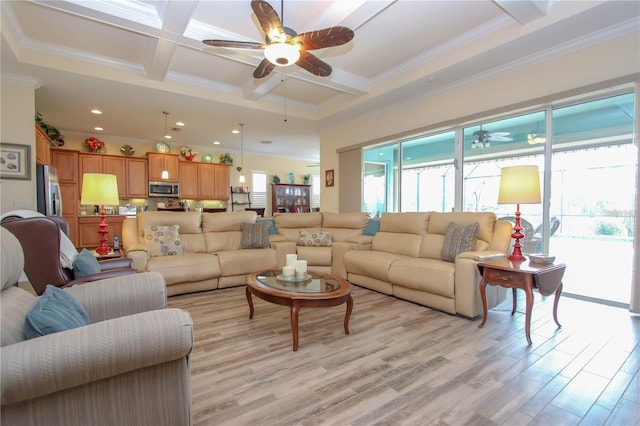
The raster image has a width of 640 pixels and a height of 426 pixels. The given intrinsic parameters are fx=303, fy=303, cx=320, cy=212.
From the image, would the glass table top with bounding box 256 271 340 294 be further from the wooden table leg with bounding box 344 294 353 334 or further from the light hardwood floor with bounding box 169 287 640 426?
the light hardwood floor with bounding box 169 287 640 426

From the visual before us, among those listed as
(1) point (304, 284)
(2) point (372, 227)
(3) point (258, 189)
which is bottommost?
(1) point (304, 284)

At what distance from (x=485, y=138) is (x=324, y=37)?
297 centimetres

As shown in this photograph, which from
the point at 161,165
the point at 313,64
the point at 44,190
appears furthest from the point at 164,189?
the point at 313,64

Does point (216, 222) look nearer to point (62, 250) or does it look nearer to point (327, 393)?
point (62, 250)

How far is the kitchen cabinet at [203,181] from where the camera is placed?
792cm

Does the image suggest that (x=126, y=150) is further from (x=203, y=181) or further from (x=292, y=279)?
(x=292, y=279)

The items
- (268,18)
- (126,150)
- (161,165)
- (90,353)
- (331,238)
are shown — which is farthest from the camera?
(161,165)

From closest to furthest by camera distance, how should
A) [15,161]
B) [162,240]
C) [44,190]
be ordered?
1. [162,240]
2. [15,161]
3. [44,190]

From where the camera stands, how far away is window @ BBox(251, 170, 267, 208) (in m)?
9.41

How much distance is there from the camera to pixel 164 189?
301 inches

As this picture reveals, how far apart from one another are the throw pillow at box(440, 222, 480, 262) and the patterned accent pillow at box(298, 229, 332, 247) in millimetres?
1868

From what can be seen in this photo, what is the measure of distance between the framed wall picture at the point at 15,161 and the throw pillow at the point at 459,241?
5498 millimetres

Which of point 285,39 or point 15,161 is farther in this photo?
point 15,161

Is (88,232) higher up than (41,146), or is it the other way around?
(41,146)
